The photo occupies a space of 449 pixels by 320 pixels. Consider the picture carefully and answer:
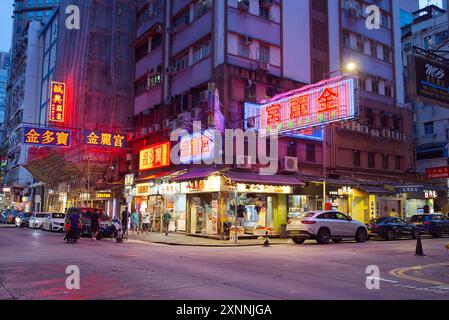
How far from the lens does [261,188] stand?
Answer: 26125mm

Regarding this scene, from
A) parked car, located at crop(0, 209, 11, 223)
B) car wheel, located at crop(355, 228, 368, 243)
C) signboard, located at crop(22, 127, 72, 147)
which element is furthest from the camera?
parked car, located at crop(0, 209, 11, 223)

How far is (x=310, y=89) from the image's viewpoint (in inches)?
957

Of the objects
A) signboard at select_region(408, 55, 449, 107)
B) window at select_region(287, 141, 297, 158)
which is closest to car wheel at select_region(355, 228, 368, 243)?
window at select_region(287, 141, 297, 158)

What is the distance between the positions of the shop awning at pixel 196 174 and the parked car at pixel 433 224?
1391 cm

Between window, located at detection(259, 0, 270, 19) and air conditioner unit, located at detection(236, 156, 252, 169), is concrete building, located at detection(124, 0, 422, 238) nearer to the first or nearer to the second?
window, located at detection(259, 0, 270, 19)

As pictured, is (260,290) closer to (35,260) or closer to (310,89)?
(35,260)

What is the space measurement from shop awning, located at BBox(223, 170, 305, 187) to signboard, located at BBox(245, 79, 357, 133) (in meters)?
2.82

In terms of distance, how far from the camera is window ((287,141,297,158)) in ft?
96.1

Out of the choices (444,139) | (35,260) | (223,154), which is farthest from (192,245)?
(444,139)

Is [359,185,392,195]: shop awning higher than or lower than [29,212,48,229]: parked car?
higher

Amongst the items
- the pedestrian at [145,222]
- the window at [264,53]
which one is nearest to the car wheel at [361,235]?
the window at [264,53]

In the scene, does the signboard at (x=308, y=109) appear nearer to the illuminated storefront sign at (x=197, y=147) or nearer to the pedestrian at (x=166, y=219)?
the illuminated storefront sign at (x=197, y=147)

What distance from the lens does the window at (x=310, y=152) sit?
3041cm

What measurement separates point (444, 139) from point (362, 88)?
16.5 meters
